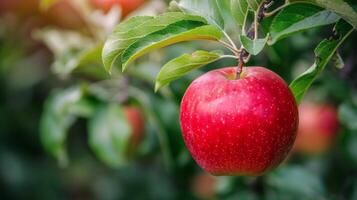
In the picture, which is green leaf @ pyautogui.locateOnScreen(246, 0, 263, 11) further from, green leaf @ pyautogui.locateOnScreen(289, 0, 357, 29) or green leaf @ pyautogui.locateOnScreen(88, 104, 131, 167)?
green leaf @ pyautogui.locateOnScreen(88, 104, 131, 167)

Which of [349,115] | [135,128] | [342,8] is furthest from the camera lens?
[135,128]

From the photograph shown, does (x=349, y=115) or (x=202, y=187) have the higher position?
(x=349, y=115)

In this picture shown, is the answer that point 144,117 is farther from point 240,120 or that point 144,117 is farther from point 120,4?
point 240,120

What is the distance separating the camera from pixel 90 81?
2.68 metres

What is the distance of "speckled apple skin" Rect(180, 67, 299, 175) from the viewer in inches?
32.8

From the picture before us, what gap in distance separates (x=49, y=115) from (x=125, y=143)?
22 cm

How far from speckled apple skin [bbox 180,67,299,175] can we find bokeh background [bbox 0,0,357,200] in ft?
0.60

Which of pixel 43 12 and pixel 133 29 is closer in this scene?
pixel 133 29

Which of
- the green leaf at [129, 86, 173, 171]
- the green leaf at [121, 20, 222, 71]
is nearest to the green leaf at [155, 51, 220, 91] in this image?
the green leaf at [121, 20, 222, 71]

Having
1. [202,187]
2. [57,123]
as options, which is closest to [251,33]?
[57,123]

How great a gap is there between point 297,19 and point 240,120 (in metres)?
0.16

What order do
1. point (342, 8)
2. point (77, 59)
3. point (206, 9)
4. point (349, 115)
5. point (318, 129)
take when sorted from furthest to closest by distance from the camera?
1. point (318, 129)
2. point (77, 59)
3. point (349, 115)
4. point (206, 9)
5. point (342, 8)

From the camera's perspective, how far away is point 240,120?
83 cm

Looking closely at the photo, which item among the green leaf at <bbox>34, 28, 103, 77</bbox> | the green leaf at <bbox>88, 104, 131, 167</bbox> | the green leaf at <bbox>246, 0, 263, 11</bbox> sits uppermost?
A: the green leaf at <bbox>246, 0, 263, 11</bbox>
